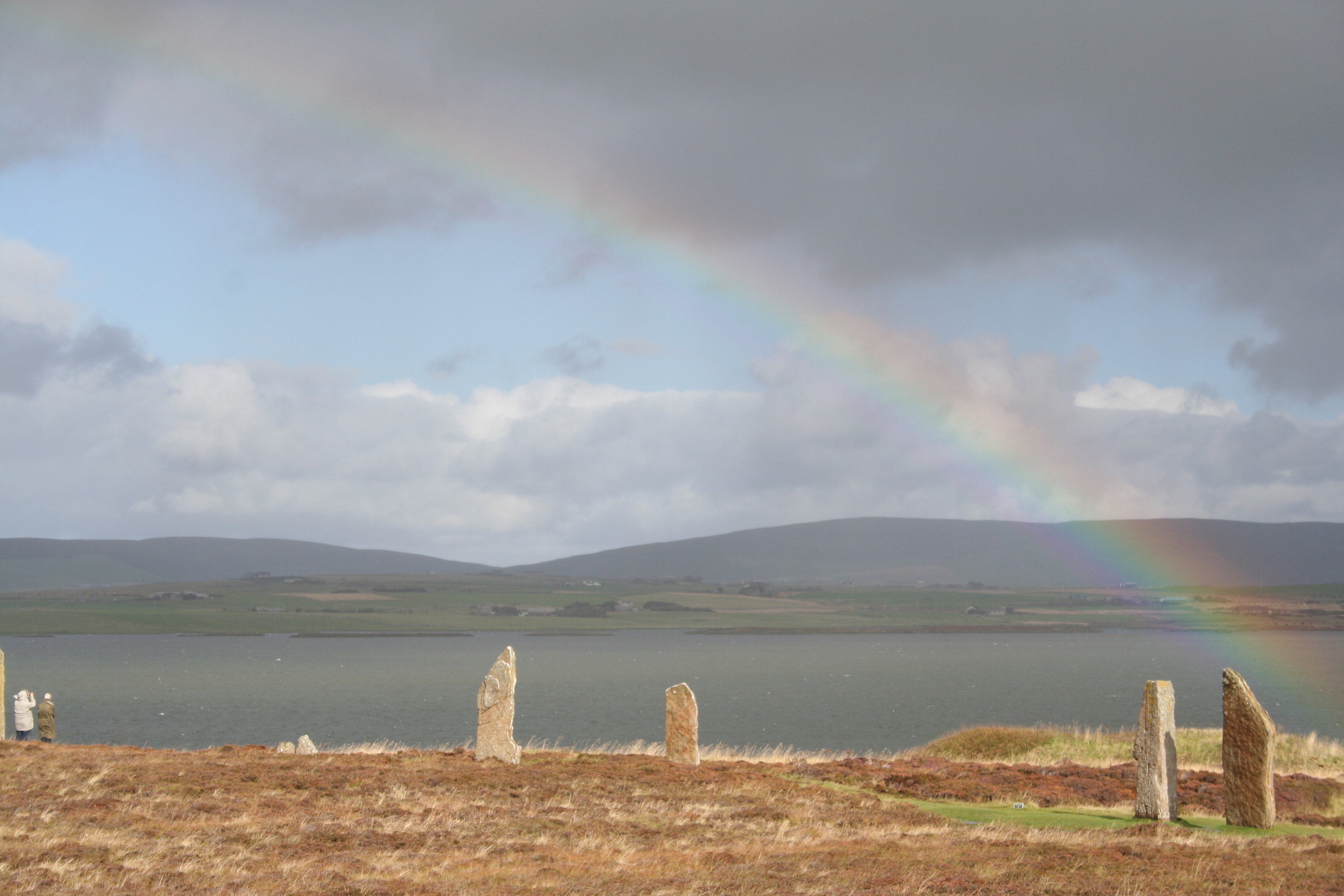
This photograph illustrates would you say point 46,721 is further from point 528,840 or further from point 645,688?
point 645,688

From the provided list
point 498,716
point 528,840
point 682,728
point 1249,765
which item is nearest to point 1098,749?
point 682,728

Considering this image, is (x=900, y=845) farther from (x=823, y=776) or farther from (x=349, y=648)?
(x=349, y=648)

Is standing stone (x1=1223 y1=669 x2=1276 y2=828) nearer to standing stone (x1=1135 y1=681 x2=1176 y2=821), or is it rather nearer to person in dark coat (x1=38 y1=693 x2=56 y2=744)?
standing stone (x1=1135 y1=681 x2=1176 y2=821)

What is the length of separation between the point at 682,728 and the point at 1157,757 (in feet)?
38.9

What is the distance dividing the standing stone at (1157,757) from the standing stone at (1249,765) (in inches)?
37.6

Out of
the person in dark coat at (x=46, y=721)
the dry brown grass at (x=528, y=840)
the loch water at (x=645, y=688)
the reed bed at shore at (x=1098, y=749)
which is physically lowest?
the loch water at (x=645, y=688)

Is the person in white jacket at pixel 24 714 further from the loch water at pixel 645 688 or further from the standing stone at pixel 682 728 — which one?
the loch water at pixel 645 688

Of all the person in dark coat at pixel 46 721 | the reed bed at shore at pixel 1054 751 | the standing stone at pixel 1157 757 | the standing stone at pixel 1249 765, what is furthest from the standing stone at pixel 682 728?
the person in dark coat at pixel 46 721

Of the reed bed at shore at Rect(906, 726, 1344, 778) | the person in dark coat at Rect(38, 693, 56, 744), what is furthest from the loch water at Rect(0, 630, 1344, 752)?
the person in dark coat at Rect(38, 693, 56, 744)

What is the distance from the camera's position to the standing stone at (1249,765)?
69.6 ft

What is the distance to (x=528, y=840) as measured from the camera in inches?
695

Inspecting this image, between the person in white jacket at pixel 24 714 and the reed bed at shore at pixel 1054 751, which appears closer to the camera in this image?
the reed bed at shore at pixel 1054 751

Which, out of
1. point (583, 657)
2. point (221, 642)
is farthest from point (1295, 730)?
point (221, 642)

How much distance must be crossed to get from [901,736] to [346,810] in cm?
4724
